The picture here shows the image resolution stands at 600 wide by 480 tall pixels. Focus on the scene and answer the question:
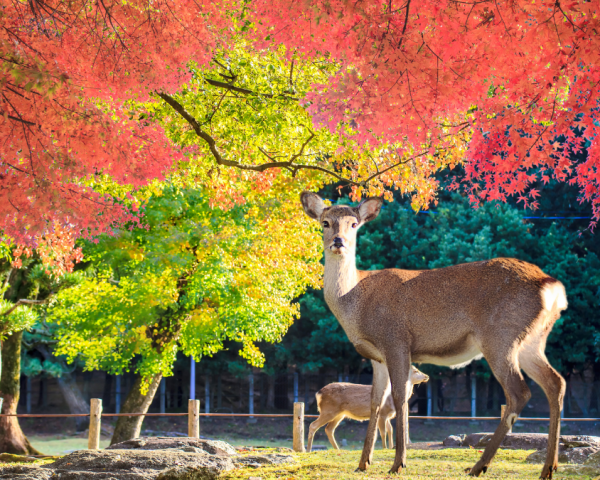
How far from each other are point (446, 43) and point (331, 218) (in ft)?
9.27

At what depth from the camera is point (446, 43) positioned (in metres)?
5.71

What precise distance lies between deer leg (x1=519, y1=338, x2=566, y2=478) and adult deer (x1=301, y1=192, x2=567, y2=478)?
1cm

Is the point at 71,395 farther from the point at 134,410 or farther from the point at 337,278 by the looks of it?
the point at 337,278

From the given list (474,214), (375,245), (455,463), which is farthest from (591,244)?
(455,463)

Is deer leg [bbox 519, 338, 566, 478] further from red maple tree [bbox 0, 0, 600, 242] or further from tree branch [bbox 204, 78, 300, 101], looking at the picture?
tree branch [bbox 204, 78, 300, 101]

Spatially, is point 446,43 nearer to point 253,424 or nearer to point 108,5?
point 108,5

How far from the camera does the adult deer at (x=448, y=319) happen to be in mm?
6906

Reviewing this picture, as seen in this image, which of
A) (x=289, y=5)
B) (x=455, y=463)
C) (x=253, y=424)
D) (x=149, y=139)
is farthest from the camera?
(x=253, y=424)

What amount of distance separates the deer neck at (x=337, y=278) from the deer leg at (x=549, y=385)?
7.20ft

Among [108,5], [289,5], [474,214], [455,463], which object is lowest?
[455,463]

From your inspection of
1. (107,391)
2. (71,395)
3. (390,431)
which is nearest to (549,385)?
(390,431)

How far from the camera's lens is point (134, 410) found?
18.9 m

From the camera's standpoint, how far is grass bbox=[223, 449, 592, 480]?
6949 mm

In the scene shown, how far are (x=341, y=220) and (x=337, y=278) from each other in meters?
0.75
